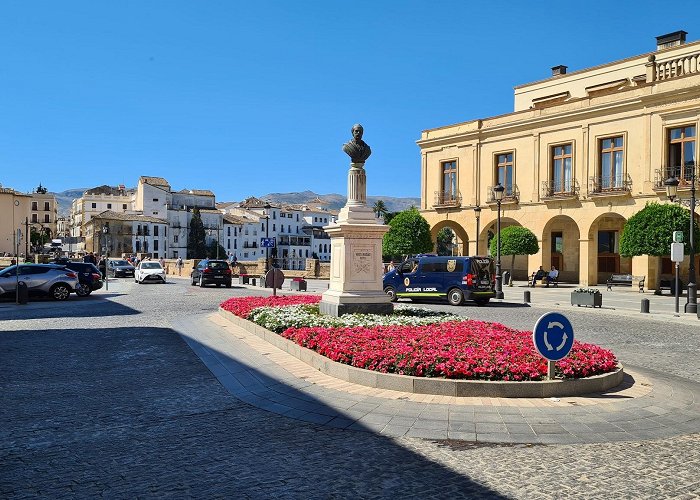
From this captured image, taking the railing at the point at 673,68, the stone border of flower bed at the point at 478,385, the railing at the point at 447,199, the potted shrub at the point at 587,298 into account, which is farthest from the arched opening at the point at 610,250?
the stone border of flower bed at the point at 478,385

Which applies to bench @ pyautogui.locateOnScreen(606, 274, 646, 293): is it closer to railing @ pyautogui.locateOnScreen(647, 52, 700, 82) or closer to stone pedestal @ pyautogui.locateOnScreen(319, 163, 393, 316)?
railing @ pyautogui.locateOnScreen(647, 52, 700, 82)

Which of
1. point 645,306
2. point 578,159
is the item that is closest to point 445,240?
point 578,159

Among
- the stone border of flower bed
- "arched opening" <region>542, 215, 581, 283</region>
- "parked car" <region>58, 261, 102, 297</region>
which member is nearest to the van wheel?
the stone border of flower bed

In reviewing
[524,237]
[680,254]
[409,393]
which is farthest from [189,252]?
[409,393]

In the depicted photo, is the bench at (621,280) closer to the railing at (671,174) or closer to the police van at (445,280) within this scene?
the railing at (671,174)

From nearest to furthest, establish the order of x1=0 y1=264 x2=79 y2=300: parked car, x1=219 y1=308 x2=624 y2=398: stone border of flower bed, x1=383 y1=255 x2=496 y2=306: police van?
x1=219 y1=308 x2=624 y2=398: stone border of flower bed
x1=0 y1=264 x2=79 y2=300: parked car
x1=383 y1=255 x2=496 y2=306: police van

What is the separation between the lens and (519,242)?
126 feet

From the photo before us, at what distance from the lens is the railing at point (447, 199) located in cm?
4566

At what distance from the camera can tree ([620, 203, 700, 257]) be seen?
29344 mm

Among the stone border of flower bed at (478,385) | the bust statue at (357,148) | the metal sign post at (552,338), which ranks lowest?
the stone border of flower bed at (478,385)

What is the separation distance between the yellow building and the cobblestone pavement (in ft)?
103

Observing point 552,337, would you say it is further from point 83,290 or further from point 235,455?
point 83,290

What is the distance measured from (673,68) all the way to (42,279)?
115ft

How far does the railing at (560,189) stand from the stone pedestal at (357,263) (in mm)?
28565
